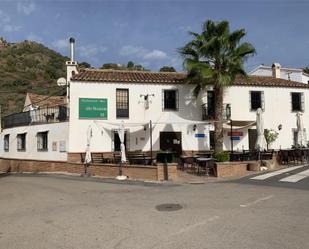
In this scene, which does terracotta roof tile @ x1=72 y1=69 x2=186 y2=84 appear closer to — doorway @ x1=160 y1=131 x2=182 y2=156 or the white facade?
the white facade

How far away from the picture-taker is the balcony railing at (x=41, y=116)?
24.6m

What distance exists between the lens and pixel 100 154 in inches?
908

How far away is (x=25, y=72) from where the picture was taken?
227 feet

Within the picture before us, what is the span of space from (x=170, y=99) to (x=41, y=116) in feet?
31.6

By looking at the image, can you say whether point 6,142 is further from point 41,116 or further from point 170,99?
point 170,99

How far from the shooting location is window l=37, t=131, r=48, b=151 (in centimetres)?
2583

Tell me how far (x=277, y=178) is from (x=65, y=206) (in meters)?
9.46

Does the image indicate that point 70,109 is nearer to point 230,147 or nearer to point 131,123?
point 131,123

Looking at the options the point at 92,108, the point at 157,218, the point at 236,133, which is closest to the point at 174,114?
the point at 236,133

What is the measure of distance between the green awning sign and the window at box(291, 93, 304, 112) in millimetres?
14372

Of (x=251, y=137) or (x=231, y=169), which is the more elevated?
(x=251, y=137)

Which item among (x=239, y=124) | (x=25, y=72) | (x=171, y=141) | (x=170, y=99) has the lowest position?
(x=171, y=141)

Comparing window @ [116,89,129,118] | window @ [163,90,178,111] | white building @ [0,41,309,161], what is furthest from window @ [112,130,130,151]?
window @ [163,90,178,111]

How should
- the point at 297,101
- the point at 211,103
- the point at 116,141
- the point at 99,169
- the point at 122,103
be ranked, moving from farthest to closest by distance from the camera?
the point at 297,101 → the point at 211,103 → the point at 122,103 → the point at 116,141 → the point at 99,169
